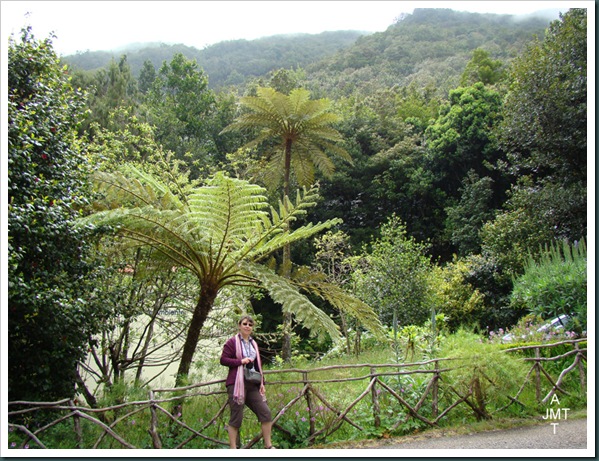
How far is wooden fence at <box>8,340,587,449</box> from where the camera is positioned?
376 centimetres

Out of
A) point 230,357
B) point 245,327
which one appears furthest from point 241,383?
point 245,327

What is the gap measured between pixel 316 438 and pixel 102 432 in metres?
1.59

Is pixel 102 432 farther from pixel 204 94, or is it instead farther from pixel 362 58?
pixel 362 58

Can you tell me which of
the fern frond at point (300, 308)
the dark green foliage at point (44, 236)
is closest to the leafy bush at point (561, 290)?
the fern frond at point (300, 308)

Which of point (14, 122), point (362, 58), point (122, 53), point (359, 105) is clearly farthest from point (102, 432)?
point (362, 58)

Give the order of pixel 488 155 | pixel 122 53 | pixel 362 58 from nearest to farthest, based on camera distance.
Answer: pixel 488 155 → pixel 122 53 → pixel 362 58

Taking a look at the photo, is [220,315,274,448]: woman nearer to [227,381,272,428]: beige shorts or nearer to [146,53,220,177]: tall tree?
[227,381,272,428]: beige shorts

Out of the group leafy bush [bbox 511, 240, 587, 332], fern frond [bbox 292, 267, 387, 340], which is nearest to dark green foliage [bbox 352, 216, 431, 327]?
leafy bush [bbox 511, 240, 587, 332]

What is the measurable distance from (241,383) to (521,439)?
2.14m

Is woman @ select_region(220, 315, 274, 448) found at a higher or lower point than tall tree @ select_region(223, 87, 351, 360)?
lower

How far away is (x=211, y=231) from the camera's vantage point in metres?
4.39

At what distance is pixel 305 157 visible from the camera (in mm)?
9555

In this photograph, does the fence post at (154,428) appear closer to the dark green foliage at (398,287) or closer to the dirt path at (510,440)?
the dirt path at (510,440)

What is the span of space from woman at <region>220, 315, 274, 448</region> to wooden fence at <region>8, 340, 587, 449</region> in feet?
1.23
